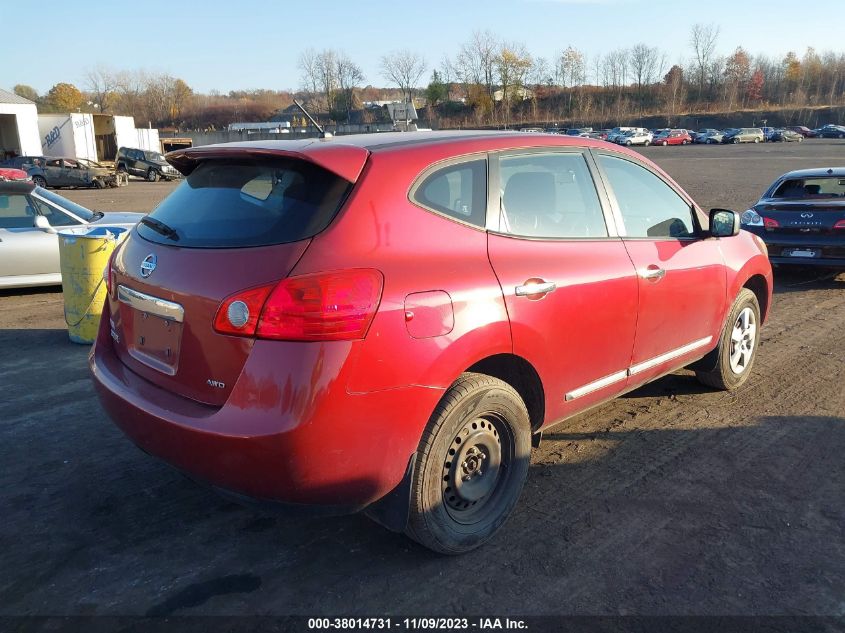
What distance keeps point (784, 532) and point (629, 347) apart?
3.96 feet

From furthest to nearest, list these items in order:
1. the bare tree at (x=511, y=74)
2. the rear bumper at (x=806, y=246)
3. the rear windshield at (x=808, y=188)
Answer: the bare tree at (x=511, y=74) < the rear windshield at (x=808, y=188) < the rear bumper at (x=806, y=246)

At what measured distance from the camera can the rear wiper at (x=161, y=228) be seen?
306cm

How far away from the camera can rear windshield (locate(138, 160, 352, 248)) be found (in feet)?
8.94

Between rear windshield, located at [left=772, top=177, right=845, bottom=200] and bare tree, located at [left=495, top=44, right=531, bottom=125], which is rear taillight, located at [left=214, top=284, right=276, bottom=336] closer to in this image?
rear windshield, located at [left=772, top=177, right=845, bottom=200]

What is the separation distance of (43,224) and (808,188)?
10460 mm

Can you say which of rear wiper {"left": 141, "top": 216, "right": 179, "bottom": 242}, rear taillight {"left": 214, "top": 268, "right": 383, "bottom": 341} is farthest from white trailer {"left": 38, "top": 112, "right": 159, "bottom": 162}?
rear taillight {"left": 214, "top": 268, "right": 383, "bottom": 341}

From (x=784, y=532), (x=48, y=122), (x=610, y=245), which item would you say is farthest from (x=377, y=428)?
(x=48, y=122)

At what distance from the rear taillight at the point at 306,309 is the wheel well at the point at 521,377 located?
752 millimetres

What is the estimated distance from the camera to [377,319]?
2582 mm

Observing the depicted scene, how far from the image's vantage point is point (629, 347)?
389 cm

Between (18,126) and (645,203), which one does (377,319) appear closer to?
(645,203)

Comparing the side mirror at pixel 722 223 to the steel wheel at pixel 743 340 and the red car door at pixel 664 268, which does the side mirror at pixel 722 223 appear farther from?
the steel wheel at pixel 743 340

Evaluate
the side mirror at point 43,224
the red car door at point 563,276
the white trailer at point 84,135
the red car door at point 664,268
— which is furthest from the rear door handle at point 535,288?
the white trailer at point 84,135

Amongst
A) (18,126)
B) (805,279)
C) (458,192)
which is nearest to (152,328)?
(458,192)
